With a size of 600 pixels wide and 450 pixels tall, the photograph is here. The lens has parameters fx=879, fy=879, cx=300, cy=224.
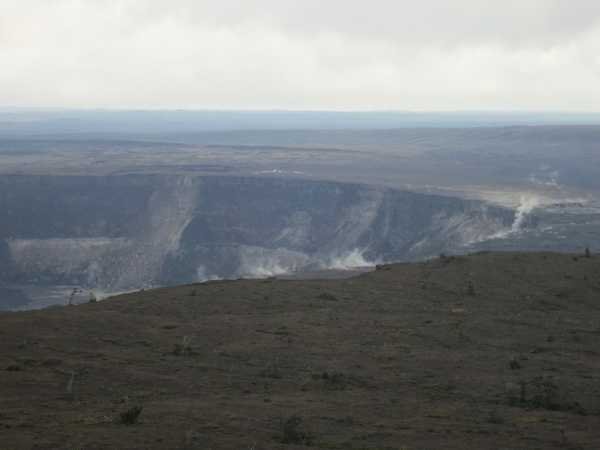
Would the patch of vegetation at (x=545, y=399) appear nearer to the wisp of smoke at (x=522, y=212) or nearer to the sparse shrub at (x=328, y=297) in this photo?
the sparse shrub at (x=328, y=297)

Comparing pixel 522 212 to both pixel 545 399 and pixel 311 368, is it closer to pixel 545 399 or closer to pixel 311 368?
pixel 311 368

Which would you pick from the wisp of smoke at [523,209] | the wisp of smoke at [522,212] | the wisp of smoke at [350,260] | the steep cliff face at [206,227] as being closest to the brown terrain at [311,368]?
the wisp of smoke at [522,212]

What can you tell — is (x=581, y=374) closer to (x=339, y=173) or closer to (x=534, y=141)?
(x=339, y=173)

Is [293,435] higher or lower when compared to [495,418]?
higher

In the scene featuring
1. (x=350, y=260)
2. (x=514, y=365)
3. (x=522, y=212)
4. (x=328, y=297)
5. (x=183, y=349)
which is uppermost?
(x=183, y=349)

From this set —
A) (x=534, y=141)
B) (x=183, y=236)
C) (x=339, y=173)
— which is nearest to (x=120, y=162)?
(x=339, y=173)

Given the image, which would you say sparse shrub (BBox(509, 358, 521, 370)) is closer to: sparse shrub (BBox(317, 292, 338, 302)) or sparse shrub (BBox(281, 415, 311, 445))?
sparse shrub (BBox(281, 415, 311, 445))

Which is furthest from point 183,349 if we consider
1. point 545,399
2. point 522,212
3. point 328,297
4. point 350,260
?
point 522,212
